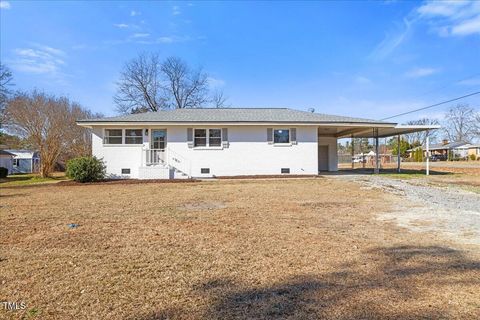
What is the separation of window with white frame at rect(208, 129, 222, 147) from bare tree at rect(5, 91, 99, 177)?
1423 centimetres

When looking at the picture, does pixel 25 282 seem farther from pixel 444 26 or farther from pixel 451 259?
pixel 444 26

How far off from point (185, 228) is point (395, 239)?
11.4 ft

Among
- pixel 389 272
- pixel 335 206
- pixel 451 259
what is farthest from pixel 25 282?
pixel 335 206

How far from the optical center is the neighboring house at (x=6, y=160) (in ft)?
116

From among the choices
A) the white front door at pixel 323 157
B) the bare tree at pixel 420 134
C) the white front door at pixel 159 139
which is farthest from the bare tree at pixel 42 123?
the bare tree at pixel 420 134

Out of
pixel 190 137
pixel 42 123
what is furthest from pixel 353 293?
pixel 42 123

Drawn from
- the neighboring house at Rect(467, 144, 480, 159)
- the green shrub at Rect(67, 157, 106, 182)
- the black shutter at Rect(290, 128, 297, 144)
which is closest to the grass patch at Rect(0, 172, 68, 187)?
the green shrub at Rect(67, 157, 106, 182)

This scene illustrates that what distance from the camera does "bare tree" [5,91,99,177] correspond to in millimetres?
23297

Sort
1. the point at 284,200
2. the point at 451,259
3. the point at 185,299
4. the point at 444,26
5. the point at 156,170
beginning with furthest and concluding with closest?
1. the point at 444,26
2. the point at 156,170
3. the point at 284,200
4. the point at 451,259
5. the point at 185,299

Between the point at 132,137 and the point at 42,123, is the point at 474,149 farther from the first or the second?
the point at 42,123

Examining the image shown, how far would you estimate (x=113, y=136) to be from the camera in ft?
56.8

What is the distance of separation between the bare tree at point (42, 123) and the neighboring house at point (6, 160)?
40.8ft

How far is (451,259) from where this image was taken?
3.77 meters

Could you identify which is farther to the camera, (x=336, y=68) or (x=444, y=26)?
(x=336, y=68)
